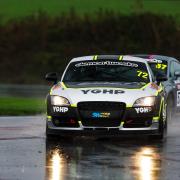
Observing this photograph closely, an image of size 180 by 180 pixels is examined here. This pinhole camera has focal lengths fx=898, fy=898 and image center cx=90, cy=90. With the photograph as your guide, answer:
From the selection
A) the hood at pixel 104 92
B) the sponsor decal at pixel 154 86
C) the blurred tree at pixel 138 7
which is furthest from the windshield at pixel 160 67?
the blurred tree at pixel 138 7

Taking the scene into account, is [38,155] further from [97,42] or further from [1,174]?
[97,42]

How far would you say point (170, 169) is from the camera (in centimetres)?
1145

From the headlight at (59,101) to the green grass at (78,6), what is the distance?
34.1 metres

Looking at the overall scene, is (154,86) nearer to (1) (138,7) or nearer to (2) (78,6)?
(1) (138,7)

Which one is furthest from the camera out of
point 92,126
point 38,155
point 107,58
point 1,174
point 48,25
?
point 48,25

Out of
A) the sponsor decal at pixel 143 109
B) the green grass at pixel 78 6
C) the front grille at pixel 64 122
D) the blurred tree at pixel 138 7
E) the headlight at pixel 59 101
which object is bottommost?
the green grass at pixel 78 6

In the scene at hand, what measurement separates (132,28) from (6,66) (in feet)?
23.3

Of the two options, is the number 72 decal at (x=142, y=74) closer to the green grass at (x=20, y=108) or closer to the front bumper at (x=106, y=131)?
the front bumper at (x=106, y=131)

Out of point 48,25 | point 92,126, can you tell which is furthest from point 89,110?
point 48,25

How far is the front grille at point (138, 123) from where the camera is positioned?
1460 centimetres

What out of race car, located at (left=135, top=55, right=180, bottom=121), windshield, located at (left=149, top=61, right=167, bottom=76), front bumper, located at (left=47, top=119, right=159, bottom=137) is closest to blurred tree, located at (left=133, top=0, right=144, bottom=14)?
race car, located at (left=135, top=55, right=180, bottom=121)

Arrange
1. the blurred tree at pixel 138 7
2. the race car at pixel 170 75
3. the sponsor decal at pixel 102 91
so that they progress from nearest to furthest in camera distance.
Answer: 1. the sponsor decal at pixel 102 91
2. the race car at pixel 170 75
3. the blurred tree at pixel 138 7

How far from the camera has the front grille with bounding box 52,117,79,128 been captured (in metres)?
14.7

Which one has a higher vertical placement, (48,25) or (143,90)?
(143,90)
